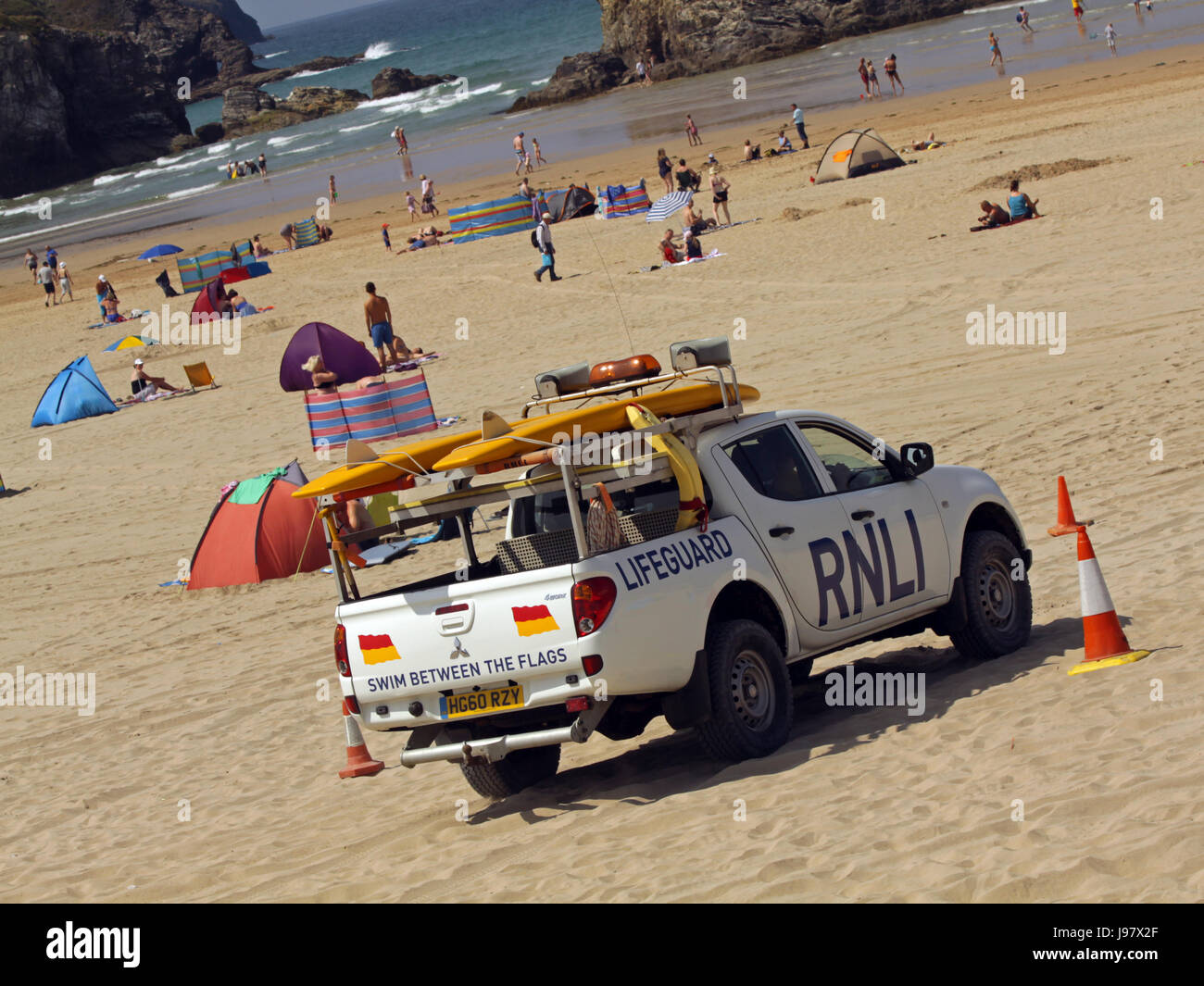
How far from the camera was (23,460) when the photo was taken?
2439 centimetres

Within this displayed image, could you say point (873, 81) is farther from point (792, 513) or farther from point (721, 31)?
point (792, 513)

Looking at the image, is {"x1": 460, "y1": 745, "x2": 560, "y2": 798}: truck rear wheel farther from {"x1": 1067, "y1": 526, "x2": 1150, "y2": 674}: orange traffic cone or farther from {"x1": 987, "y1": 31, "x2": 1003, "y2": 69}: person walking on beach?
{"x1": 987, "y1": 31, "x2": 1003, "y2": 69}: person walking on beach

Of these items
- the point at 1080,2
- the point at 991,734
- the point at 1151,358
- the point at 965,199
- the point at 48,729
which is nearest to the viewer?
the point at 991,734

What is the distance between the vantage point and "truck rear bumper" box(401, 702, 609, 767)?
22.1 feet

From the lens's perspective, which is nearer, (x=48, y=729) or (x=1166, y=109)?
(x=48, y=729)

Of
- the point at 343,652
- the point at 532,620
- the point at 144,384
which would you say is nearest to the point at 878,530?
the point at 532,620

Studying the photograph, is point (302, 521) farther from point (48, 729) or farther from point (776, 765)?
point (776, 765)

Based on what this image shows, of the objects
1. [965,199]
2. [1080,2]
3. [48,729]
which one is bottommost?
[48,729]

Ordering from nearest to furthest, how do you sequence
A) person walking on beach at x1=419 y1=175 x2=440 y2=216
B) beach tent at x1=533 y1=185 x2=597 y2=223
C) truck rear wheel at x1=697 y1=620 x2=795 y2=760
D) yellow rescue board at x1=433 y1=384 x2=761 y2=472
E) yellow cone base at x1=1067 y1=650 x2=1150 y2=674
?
yellow rescue board at x1=433 y1=384 x2=761 y2=472 → truck rear wheel at x1=697 y1=620 x2=795 y2=760 → yellow cone base at x1=1067 y1=650 x2=1150 y2=674 → beach tent at x1=533 y1=185 x2=597 y2=223 → person walking on beach at x1=419 y1=175 x2=440 y2=216

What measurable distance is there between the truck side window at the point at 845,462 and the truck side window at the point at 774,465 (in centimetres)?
19

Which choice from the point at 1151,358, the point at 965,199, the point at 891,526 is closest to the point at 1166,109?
the point at 965,199

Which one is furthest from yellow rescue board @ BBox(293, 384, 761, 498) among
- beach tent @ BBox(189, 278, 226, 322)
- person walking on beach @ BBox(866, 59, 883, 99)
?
person walking on beach @ BBox(866, 59, 883, 99)

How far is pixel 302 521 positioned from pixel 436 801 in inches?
299

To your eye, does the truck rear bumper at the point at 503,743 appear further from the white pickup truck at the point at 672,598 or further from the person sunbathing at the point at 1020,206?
the person sunbathing at the point at 1020,206
